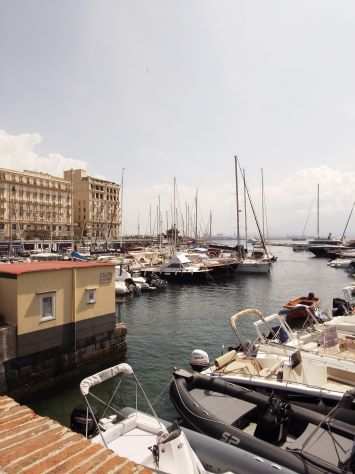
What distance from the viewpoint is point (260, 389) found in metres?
12.7

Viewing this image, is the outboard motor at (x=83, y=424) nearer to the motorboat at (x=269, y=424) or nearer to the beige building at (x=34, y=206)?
the motorboat at (x=269, y=424)

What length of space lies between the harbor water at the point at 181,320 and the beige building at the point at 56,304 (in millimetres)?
2194

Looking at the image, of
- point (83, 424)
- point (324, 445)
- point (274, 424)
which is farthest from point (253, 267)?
point (83, 424)

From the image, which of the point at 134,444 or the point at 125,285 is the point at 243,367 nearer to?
the point at 134,444

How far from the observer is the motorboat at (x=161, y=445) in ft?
23.5

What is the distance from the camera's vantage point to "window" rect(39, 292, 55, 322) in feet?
47.9

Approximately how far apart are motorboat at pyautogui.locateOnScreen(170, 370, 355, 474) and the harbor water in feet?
7.11

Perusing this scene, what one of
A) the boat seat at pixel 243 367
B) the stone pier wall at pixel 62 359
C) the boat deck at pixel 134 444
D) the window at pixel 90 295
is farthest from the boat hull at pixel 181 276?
the boat deck at pixel 134 444

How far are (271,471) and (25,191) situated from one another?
4589 inches

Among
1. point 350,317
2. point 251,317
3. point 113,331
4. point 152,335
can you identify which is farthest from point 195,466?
point 251,317

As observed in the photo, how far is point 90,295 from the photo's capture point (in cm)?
1675

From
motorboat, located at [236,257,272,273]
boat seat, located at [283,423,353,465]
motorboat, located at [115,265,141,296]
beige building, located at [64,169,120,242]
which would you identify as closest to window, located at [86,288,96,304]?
boat seat, located at [283,423,353,465]

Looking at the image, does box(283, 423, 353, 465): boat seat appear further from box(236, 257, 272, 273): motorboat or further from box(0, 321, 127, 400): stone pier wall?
box(236, 257, 272, 273): motorboat

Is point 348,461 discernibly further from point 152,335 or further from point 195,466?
point 152,335
